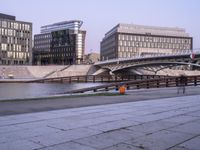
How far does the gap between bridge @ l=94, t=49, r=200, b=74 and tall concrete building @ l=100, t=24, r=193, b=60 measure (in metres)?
43.4

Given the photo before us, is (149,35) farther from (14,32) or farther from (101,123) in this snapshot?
(101,123)

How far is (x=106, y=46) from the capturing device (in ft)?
630

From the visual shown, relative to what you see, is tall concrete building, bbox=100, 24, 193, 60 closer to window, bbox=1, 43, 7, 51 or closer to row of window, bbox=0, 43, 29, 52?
row of window, bbox=0, 43, 29, 52

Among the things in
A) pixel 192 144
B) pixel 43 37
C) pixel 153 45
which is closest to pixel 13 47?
pixel 43 37

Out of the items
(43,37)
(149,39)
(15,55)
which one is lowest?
(15,55)

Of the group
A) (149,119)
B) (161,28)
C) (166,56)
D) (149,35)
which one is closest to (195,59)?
(166,56)

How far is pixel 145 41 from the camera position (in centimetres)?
16500

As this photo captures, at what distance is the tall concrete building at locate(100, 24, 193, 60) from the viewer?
161 metres

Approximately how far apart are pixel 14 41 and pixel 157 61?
74882mm

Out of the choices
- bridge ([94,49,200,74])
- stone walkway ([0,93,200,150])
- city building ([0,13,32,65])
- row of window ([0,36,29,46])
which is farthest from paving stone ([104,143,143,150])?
row of window ([0,36,29,46])

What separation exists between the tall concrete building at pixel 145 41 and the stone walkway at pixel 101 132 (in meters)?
147

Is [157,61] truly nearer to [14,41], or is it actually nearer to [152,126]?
[14,41]

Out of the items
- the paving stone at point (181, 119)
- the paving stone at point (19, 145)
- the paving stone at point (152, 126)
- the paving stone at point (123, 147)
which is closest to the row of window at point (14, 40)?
the paving stone at point (181, 119)

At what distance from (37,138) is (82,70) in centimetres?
11724
